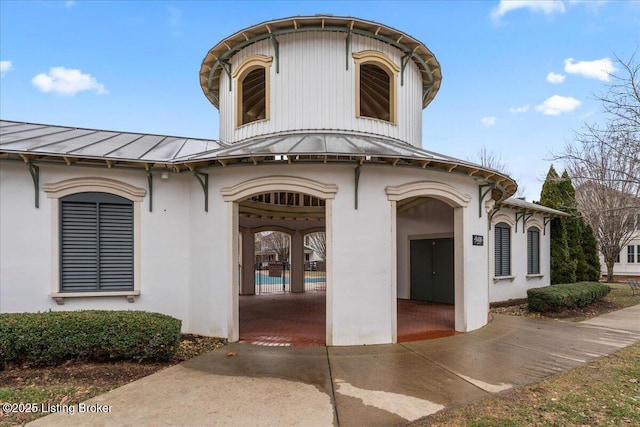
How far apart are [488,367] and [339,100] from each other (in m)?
6.86

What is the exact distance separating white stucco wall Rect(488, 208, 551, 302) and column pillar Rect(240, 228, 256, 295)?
31.6 feet

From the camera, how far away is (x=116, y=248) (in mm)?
8391

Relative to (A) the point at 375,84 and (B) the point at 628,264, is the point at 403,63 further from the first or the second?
(B) the point at 628,264

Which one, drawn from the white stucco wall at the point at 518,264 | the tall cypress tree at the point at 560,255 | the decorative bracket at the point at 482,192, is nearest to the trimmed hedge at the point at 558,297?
the white stucco wall at the point at 518,264

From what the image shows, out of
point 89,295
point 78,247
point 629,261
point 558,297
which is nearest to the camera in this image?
point 89,295

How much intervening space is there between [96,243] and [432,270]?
35.2ft

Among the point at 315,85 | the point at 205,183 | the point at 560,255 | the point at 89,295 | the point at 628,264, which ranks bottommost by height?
the point at 628,264

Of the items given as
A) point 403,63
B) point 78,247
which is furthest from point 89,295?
point 403,63

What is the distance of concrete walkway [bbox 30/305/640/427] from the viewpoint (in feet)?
15.4

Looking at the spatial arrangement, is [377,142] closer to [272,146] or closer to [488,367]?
[272,146]

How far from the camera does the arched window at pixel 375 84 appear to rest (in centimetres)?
976

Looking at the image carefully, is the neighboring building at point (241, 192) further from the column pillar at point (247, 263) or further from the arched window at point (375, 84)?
the column pillar at point (247, 263)

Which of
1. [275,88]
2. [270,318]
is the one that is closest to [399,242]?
[270,318]

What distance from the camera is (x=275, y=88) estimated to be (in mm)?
9781
